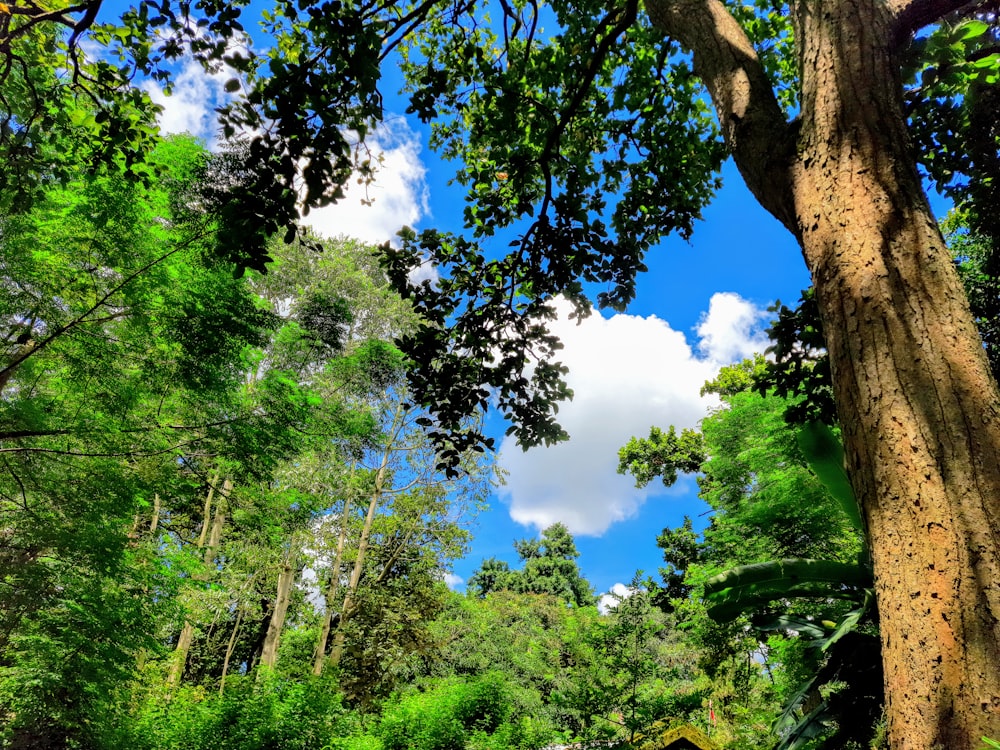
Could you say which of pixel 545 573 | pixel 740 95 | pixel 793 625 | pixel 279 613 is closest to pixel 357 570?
pixel 279 613

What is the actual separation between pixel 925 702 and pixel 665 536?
18741 millimetres

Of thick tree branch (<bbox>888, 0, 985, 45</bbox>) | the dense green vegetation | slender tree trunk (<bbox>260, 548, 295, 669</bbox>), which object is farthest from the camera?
slender tree trunk (<bbox>260, 548, 295, 669</bbox>)

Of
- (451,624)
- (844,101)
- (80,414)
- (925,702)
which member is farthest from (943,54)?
(451,624)

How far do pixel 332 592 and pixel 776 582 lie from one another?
12.1 metres

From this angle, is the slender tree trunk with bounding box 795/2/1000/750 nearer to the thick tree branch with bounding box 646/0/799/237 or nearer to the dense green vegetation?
the thick tree branch with bounding box 646/0/799/237

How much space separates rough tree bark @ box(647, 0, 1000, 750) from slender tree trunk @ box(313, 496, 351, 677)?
13777 millimetres

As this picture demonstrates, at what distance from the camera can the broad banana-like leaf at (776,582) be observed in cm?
366

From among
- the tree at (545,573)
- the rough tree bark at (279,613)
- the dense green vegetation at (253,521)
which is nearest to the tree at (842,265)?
the dense green vegetation at (253,521)

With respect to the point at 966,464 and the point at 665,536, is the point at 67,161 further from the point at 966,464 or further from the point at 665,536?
the point at 665,536

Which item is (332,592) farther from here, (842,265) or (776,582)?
(842,265)

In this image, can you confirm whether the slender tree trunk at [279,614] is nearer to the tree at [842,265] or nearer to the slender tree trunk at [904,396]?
the tree at [842,265]

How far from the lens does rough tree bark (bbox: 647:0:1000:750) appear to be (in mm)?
1110

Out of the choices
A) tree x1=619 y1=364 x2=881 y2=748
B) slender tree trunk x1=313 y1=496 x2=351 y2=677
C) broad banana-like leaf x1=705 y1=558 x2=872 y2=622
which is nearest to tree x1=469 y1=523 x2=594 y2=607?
tree x1=619 y1=364 x2=881 y2=748

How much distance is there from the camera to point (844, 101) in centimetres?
178
